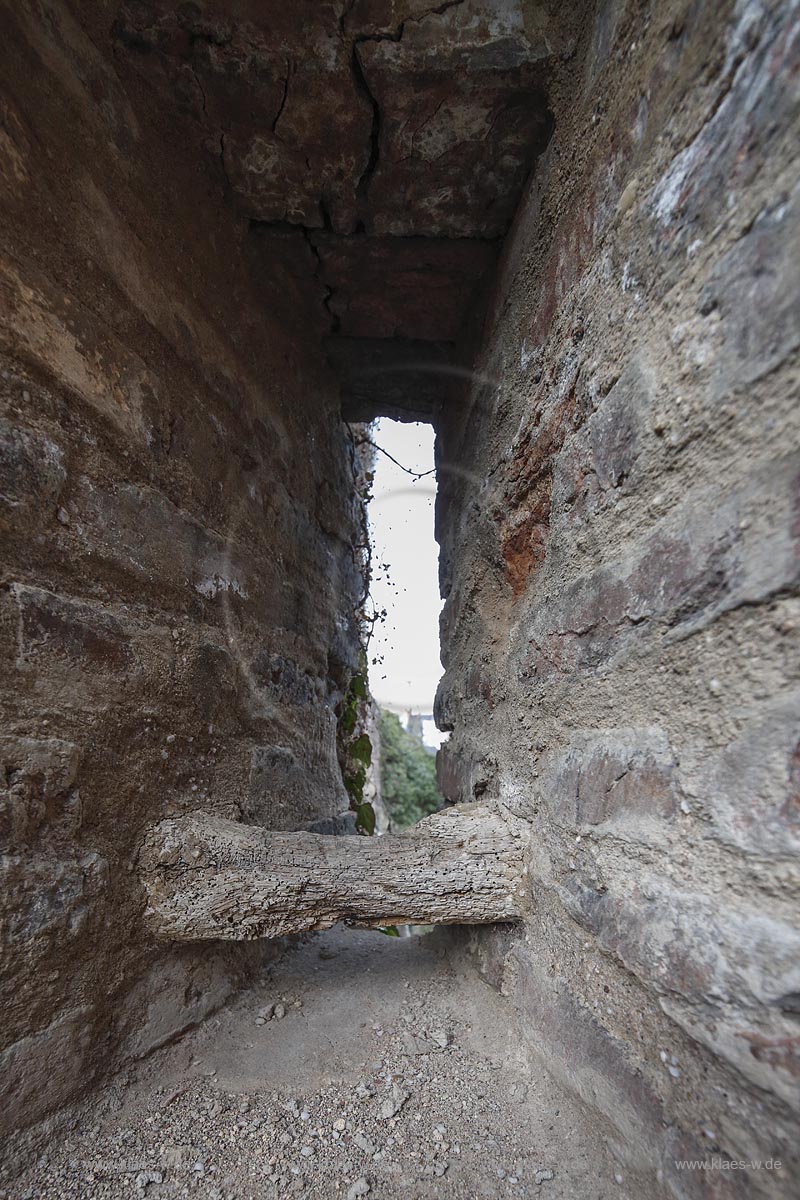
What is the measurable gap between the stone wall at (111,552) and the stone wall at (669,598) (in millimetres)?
674

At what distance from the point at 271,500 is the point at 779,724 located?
4.33 feet

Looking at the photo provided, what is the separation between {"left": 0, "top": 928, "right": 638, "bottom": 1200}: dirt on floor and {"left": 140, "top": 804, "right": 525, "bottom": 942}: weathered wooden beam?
8.7 inches

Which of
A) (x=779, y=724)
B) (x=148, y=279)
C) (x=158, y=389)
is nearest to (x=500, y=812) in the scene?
(x=779, y=724)

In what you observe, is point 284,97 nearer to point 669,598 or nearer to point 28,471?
point 28,471

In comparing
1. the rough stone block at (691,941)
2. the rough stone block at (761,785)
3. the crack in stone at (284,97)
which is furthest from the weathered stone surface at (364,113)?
the rough stone block at (691,941)

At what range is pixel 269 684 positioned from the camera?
1.39 metres

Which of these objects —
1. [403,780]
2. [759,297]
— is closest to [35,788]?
[759,297]

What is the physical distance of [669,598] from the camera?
65 cm

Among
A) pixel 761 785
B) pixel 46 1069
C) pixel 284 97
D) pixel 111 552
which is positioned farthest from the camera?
pixel 284 97

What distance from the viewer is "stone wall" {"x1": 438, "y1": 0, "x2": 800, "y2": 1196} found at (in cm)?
50

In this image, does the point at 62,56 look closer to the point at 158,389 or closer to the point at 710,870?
the point at 158,389

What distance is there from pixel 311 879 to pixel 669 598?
81 cm

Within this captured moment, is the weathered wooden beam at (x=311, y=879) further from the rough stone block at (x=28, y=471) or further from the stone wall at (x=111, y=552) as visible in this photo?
the rough stone block at (x=28, y=471)

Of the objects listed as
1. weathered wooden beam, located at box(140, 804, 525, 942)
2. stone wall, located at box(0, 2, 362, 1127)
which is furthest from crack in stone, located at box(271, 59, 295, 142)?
weathered wooden beam, located at box(140, 804, 525, 942)
